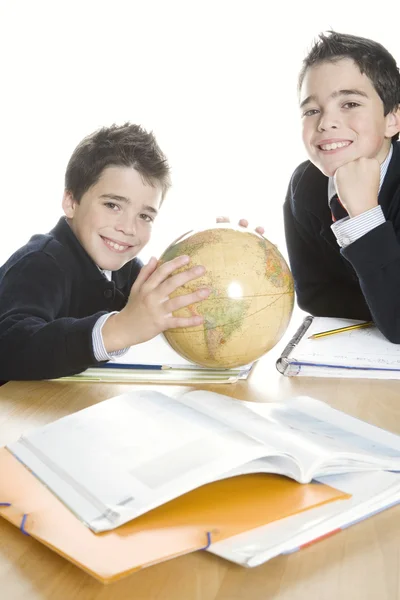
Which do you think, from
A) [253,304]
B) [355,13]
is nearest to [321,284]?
[253,304]

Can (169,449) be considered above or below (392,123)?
below

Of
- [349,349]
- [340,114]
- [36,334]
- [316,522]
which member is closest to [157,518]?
[316,522]

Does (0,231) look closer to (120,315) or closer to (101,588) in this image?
(120,315)

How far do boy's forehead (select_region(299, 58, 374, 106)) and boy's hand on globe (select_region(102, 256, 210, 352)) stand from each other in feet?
2.96

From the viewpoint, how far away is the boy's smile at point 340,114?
2.02m

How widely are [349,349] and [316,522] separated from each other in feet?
2.79

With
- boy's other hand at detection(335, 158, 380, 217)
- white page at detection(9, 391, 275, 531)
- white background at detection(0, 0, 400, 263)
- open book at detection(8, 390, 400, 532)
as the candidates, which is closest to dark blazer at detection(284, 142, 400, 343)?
boy's other hand at detection(335, 158, 380, 217)

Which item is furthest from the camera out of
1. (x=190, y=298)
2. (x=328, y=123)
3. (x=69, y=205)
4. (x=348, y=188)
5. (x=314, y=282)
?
(x=314, y=282)

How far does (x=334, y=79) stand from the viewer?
203 centimetres

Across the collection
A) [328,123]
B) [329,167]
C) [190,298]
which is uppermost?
[328,123]

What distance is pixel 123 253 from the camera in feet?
7.14

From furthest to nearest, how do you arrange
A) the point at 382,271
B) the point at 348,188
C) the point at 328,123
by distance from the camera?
the point at 328,123 → the point at 348,188 → the point at 382,271

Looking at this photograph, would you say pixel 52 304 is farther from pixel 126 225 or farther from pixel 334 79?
pixel 334 79

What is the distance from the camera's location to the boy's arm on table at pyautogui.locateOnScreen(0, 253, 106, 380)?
1.48 metres
